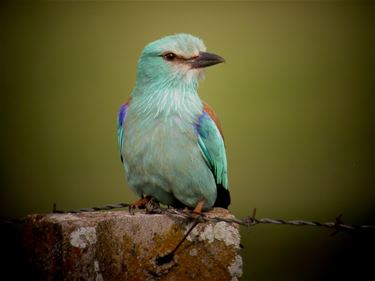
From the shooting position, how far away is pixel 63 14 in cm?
1438

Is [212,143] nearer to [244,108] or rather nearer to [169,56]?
[169,56]

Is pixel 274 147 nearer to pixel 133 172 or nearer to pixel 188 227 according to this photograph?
pixel 133 172

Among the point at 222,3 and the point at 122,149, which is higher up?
the point at 222,3

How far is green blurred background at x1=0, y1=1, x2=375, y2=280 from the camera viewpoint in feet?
28.4

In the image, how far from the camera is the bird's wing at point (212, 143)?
4297 millimetres

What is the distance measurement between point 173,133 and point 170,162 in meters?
0.17

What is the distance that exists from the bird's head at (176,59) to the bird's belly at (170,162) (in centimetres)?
39

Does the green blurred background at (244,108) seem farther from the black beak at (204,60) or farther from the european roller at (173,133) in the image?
the black beak at (204,60)

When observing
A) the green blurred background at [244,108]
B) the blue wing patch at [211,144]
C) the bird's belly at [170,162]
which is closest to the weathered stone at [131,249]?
the bird's belly at [170,162]

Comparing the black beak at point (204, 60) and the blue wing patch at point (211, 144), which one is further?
the black beak at point (204, 60)

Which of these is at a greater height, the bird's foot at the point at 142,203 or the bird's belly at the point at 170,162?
the bird's belly at the point at 170,162

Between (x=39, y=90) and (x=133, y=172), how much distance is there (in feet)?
26.9

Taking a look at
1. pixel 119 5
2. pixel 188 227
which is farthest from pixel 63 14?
pixel 188 227

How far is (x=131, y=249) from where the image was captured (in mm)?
3109
